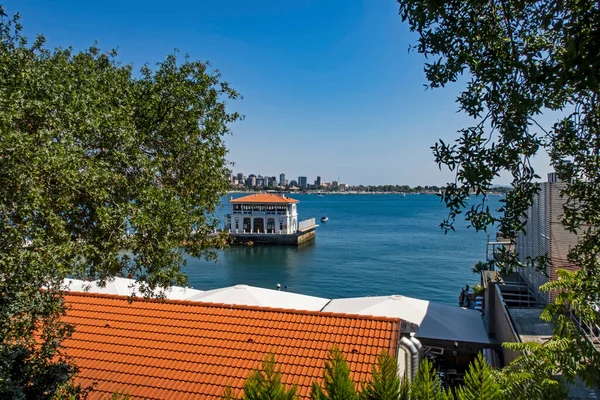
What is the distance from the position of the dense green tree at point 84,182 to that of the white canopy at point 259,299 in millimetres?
7819

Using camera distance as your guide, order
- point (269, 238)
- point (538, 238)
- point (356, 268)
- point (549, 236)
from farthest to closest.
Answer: point (269, 238) < point (356, 268) < point (538, 238) < point (549, 236)

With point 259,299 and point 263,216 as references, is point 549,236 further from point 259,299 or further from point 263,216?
point 263,216

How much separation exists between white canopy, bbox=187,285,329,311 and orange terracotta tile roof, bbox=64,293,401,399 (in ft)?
17.9

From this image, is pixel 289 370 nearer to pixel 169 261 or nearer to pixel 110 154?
pixel 169 261

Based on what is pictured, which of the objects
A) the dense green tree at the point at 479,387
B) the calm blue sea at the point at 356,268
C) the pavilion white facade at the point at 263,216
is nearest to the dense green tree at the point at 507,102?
the dense green tree at the point at 479,387

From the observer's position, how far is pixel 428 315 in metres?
12.9

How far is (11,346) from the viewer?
431 centimetres

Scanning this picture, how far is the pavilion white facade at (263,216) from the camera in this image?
212ft

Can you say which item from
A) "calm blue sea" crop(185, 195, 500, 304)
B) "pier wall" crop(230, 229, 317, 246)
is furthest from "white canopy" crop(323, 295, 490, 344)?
"pier wall" crop(230, 229, 317, 246)

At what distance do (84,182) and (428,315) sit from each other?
35.8ft

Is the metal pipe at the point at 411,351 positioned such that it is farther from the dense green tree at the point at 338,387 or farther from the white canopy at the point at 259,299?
the white canopy at the point at 259,299

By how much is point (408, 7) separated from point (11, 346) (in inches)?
187

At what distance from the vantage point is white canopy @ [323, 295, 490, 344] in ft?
39.7

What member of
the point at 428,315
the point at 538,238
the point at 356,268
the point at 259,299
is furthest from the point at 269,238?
the point at 538,238
